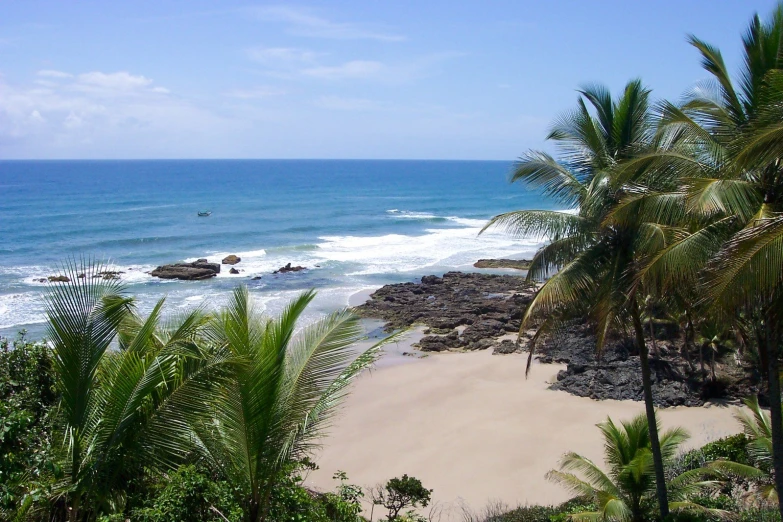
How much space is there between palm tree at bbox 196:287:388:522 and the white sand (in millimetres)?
7077

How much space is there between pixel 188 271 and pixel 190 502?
33.0m

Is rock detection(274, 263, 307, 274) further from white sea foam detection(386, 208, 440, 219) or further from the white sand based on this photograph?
white sea foam detection(386, 208, 440, 219)

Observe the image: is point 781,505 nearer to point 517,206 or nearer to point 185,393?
point 185,393

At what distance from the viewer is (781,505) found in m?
7.59

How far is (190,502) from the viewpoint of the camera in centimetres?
586

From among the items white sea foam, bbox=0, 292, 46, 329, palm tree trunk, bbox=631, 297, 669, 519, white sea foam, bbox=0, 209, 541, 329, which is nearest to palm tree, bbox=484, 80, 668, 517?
palm tree trunk, bbox=631, 297, 669, 519

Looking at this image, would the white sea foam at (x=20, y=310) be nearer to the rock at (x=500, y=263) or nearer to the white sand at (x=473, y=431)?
the white sand at (x=473, y=431)

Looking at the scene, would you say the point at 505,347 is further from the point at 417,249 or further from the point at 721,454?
the point at 417,249

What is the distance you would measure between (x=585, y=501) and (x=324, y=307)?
20.6 metres

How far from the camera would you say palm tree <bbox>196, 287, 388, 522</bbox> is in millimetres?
6070

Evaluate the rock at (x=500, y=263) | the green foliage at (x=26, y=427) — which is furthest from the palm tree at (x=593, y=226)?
the rock at (x=500, y=263)

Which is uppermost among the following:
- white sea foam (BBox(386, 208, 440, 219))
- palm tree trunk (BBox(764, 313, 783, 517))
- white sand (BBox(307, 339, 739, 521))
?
palm tree trunk (BBox(764, 313, 783, 517))

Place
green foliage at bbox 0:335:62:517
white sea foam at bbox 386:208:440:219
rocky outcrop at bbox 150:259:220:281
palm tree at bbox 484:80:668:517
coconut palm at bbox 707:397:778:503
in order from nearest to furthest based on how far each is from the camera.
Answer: green foliage at bbox 0:335:62:517 < palm tree at bbox 484:80:668:517 < coconut palm at bbox 707:397:778:503 < rocky outcrop at bbox 150:259:220:281 < white sea foam at bbox 386:208:440:219

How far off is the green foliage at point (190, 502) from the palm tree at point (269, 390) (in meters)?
0.21
